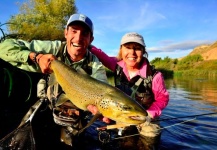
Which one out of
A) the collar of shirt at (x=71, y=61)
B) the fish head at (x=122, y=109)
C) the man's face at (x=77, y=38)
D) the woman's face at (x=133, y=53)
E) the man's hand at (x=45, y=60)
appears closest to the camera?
the fish head at (x=122, y=109)

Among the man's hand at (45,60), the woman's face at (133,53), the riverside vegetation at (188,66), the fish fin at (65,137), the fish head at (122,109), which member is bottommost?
the fish fin at (65,137)

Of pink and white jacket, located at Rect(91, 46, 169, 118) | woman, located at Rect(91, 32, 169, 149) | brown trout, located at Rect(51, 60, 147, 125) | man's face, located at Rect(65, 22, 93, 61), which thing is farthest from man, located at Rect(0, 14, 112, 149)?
pink and white jacket, located at Rect(91, 46, 169, 118)

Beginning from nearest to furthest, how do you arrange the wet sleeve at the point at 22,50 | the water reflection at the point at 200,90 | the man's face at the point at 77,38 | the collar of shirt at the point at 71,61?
the wet sleeve at the point at 22,50 < the man's face at the point at 77,38 < the collar of shirt at the point at 71,61 < the water reflection at the point at 200,90

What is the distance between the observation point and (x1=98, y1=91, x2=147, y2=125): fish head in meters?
2.46

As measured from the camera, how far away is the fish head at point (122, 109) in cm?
246

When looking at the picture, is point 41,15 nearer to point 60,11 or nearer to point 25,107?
point 60,11

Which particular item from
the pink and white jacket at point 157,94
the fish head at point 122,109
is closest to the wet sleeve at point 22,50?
the fish head at point 122,109

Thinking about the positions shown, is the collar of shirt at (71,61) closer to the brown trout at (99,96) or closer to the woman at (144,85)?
the brown trout at (99,96)

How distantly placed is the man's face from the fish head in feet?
3.81

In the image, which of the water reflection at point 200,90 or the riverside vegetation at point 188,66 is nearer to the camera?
the water reflection at point 200,90

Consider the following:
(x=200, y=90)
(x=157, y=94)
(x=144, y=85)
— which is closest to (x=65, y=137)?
(x=144, y=85)

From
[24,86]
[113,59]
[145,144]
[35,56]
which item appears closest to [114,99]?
[35,56]

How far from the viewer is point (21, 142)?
288 centimetres

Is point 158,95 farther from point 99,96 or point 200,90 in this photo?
point 200,90
